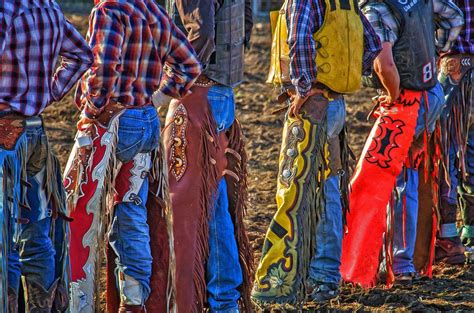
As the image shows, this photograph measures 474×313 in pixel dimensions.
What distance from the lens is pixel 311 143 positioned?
6.71 metres

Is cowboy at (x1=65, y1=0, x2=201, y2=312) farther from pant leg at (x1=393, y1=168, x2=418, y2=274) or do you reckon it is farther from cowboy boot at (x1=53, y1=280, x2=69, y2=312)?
pant leg at (x1=393, y1=168, x2=418, y2=274)

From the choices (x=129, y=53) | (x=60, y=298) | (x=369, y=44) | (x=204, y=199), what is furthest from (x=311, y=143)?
(x=60, y=298)

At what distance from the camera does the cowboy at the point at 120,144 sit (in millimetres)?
5660

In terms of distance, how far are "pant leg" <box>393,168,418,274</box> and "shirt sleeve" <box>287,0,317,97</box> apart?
1.15 meters

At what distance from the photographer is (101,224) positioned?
227 inches

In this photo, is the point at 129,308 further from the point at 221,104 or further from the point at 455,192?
the point at 455,192

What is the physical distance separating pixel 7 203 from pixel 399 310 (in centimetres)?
258

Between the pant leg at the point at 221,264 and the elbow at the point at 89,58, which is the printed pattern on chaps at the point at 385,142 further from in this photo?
the elbow at the point at 89,58

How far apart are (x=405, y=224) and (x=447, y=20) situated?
136 centimetres

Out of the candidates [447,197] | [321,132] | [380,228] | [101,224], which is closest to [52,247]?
[101,224]

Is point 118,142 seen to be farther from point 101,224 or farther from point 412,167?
point 412,167

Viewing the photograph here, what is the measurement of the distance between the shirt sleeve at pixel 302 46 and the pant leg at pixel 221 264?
730 millimetres

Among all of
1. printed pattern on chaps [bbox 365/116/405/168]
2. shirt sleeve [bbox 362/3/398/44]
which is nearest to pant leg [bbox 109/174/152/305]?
printed pattern on chaps [bbox 365/116/405/168]

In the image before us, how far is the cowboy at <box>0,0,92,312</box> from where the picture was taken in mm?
5246
